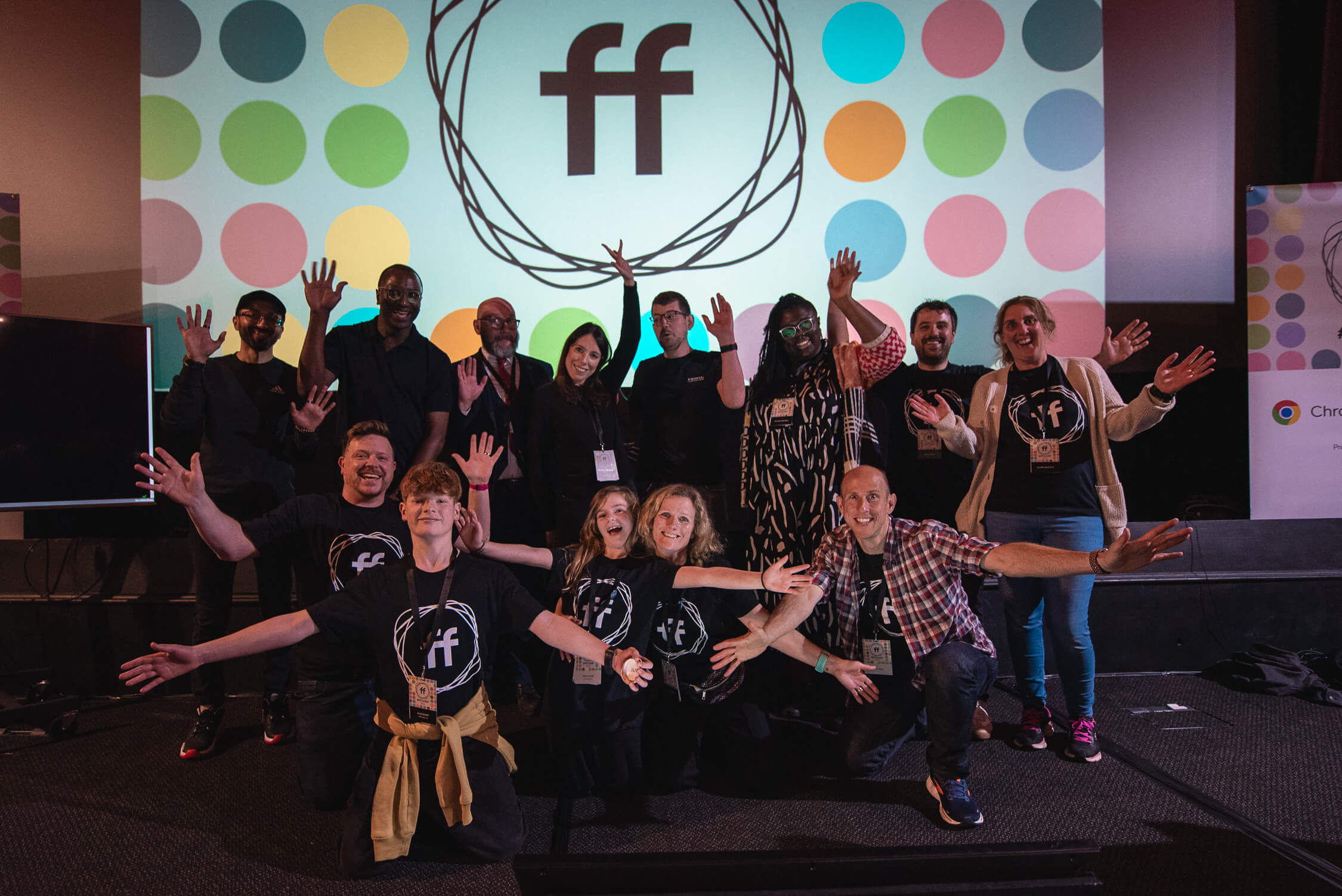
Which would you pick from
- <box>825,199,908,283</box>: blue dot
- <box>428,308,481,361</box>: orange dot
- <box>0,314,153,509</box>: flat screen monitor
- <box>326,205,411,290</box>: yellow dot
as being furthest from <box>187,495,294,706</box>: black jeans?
<box>825,199,908,283</box>: blue dot

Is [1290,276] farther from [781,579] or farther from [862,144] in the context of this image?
[781,579]

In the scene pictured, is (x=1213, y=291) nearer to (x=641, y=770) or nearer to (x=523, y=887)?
(x=641, y=770)

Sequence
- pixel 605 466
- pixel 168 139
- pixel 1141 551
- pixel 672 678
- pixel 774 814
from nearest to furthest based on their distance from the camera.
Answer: pixel 1141 551 → pixel 774 814 → pixel 672 678 → pixel 605 466 → pixel 168 139

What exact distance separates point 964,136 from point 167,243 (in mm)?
4260

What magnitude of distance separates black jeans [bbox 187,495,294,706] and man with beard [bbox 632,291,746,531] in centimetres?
153

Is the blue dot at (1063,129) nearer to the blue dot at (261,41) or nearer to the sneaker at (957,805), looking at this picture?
the sneaker at (957,805)

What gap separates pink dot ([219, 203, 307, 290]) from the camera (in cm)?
353

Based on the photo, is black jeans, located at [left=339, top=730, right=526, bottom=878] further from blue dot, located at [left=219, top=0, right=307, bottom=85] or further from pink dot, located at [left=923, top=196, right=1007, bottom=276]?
blue dot, located at [left=219, top=0, right=307, bottom=85]

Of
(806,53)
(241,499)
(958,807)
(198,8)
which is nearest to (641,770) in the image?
(958,807)

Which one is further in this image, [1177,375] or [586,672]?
[1177,375]

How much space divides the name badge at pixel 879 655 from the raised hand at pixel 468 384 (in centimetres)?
187

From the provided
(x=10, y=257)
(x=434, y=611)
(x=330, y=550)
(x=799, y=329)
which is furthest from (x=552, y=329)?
(x=10, y=257)

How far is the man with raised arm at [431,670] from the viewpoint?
6.02 ft

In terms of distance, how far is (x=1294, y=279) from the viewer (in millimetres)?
3480
